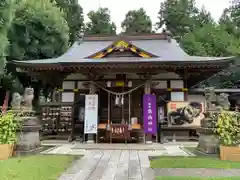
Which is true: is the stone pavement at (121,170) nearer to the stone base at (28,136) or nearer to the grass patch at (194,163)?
the grass patch at (194,163)

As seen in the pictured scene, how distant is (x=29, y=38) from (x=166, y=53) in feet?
26.3

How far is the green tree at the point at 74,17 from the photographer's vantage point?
83.9 feet

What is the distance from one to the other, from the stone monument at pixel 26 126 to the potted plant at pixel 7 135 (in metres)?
0.34

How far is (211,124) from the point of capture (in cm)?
564

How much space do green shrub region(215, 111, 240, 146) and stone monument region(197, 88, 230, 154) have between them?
0.40 meters

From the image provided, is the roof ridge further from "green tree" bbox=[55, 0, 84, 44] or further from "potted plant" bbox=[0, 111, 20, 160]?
"green tree" bbox=[55, 0, 84, 44]

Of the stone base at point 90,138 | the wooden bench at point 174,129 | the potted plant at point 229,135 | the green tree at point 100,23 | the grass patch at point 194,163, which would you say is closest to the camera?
the grass patch at point 194,163

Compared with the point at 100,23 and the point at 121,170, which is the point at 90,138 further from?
the point at 100,23

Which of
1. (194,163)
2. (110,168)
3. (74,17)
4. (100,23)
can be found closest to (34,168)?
(110,168)

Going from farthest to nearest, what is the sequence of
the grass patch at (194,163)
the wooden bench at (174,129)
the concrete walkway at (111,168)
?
the wooden bench at (174,129) < the grass patch at (194,163) < the concrete walkway at (111,168)

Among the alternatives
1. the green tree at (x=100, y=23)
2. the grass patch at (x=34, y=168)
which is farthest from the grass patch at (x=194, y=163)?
the green tree at (x=100, y=23)

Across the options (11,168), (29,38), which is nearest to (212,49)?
(29,38)

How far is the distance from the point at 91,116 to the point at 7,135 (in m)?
3.19

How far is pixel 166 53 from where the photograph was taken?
32.4ft
